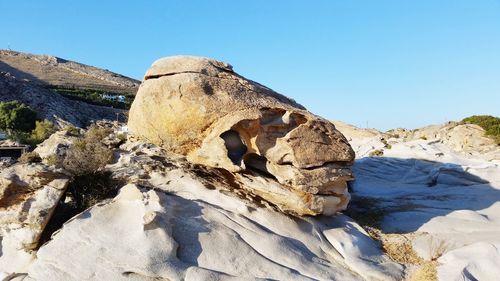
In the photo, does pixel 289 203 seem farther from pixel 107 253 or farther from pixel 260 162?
pixel 107 253

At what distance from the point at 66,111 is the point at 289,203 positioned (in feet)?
155

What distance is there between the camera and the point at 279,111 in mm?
9273


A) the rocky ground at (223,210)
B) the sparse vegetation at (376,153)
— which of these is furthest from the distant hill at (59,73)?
the rocky ground at (223,210)

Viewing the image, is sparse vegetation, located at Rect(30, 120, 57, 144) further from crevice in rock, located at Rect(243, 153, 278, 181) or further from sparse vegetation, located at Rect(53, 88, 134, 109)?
sparse vegetation, located at Rect(53, 88, 134, 109)

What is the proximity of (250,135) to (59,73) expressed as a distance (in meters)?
81.8

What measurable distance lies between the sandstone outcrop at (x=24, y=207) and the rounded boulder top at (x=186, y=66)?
3013 millimetres

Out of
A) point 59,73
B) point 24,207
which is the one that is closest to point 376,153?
point 24,207

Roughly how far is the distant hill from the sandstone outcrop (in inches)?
2641

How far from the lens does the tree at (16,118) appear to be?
38.9m

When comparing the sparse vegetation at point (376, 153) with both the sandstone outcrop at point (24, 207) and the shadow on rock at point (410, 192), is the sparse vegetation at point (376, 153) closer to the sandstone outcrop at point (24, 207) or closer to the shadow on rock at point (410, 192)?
the shadow on rock at point (410, 192)

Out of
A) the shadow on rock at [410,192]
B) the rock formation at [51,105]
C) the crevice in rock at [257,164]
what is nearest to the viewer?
the crevice in rock at [257,164]

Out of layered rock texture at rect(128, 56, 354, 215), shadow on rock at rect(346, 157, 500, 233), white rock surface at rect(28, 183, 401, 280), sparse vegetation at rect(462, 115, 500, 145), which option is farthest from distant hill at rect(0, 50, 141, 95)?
white rock surface at rect(28, 183, 401, 280)

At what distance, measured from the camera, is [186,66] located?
967 cm

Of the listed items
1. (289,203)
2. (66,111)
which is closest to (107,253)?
(289,203)
